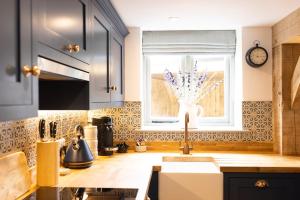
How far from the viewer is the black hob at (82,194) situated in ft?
5.41

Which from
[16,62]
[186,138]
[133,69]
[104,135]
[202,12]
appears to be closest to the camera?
[16,62]

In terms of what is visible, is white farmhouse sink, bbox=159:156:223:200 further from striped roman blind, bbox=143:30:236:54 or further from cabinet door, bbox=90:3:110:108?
striped roman blind, bbox=143:30:236:54

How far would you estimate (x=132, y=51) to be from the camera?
3.37 meters

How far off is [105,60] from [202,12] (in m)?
0.90

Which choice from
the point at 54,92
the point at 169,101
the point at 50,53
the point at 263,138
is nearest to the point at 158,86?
the point at 169,101

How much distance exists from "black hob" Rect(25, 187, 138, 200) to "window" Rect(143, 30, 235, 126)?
1.88 metres

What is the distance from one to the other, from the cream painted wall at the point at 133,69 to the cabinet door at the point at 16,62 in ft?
7.17

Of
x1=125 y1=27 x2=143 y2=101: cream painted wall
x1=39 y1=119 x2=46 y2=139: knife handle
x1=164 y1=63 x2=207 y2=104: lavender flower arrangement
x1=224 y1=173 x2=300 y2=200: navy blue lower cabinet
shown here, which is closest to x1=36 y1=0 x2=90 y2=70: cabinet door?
x1=39 y1=119 x2=46 y2=139: knife handle

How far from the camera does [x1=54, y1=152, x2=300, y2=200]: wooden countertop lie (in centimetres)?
193

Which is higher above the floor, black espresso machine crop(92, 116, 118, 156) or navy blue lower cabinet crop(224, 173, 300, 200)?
black espresso machine crop(92, 116, 118, 156)

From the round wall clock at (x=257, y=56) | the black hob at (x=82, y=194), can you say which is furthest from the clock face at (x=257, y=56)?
the black hob at (x=82, y=194)

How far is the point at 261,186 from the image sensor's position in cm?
264

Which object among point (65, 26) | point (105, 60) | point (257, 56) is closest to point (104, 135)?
point (105, 60)

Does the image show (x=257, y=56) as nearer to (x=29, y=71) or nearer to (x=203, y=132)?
(x=203, y=132)
